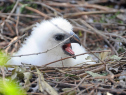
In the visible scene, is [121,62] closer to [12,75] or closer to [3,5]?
[12,75]

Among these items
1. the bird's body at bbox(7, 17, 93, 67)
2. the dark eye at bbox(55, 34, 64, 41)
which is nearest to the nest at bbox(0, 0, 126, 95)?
the bird's body at bbox(7, 17, 93, 67)

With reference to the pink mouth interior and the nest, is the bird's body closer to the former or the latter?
the pink mouth interior

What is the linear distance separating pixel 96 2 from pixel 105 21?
876 mm

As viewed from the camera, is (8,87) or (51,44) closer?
(8,87)

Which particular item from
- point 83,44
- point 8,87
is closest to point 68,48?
point 83,44

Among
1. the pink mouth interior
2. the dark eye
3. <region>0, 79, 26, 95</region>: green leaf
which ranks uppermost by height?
the dark eye

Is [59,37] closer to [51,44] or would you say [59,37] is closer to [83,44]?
[51,44]

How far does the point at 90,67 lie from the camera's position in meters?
2.74

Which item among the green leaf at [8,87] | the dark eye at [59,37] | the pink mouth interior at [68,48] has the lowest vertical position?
the green leaf at [8,87]

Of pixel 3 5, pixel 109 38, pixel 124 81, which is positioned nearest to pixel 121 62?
pixel 124 81

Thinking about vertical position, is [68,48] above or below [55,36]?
below

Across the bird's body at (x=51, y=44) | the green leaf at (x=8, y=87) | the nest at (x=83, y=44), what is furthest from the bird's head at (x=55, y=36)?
the green leaf at (x=8, y=87)

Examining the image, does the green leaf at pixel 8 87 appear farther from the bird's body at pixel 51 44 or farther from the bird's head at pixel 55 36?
the bird's head at pixel 55 36

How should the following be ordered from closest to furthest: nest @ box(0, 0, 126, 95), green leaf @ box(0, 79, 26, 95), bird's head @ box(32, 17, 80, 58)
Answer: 1. green leaf @ box(0, 79, 26, 95)
2. nest @ box(0, 0, 126, 95)
3. bird's head @ box(32, 17, 80, 58)
